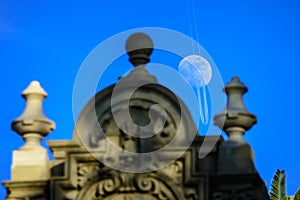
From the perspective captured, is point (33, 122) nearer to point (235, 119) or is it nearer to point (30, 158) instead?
point (30, 158)

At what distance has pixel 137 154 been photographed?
29609mm

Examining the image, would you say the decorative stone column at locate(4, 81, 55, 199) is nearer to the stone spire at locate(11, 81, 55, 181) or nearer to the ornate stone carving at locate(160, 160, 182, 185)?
the stone spire at locate(11, 81, 55, 181)

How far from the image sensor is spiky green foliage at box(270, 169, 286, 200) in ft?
137

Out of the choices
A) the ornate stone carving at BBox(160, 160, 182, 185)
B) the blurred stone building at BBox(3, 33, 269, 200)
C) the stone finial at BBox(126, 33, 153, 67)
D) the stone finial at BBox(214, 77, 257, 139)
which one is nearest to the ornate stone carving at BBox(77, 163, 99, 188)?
the blurred stone building at BBox(3, 33, 269, 200)

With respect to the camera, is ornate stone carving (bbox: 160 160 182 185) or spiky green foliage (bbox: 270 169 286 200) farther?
spiky green foliage (bbox: 270 169 286 200)

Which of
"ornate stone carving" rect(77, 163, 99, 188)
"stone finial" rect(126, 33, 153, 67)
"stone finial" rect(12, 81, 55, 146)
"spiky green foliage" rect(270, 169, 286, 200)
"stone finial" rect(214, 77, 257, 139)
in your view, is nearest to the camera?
"ornate stone carving" rect(77, 163, 99, 188)

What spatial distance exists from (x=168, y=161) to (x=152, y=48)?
104 inches

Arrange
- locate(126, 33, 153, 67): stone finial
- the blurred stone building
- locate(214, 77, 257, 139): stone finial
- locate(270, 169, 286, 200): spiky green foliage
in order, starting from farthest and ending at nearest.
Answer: locate(270, 169, 286, 200): spiky green foliage → locate(126, 33, 153, 67): stone finial → locate(214, 77, 257, 139): stone finial → the blurred stone building

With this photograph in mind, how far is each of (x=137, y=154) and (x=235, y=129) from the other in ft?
6.76

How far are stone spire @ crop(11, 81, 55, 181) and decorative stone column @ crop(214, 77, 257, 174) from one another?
11.7 feet

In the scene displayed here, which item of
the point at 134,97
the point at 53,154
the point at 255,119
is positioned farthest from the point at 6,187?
the point at 255,119

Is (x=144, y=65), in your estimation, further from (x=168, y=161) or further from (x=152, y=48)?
(x=168, y=161)

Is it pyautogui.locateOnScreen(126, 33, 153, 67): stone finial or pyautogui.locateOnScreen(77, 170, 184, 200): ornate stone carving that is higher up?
pyautogui.locateOnScreen(126, 33, 153, 67): stone finial

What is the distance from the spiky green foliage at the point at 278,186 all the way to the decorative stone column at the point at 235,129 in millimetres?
11762
